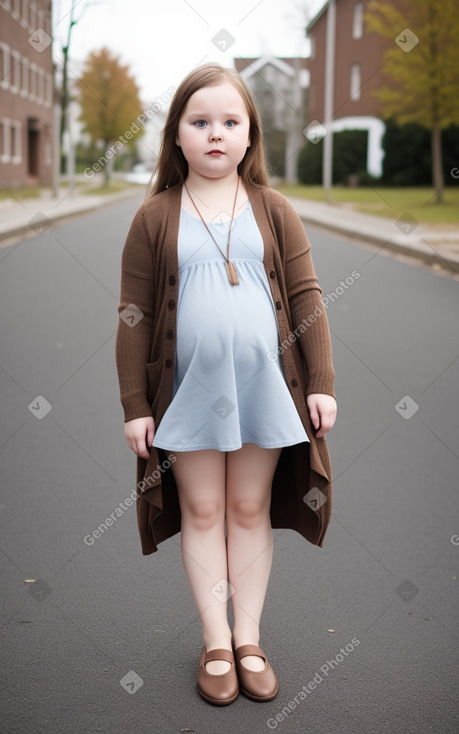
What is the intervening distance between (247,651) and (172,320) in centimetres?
105

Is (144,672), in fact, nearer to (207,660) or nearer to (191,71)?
(207,660)

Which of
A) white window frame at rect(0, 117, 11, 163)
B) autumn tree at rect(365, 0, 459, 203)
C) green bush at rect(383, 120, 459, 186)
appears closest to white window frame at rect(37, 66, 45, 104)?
white window frame at rect(0, 117, 11, 163)

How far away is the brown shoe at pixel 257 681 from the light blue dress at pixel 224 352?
71cm

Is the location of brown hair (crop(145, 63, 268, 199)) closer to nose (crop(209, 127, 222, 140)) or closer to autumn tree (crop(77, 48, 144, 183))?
nose (crop(209, 127, 222, 140))

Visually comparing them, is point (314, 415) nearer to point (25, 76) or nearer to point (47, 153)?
point (25, 76)

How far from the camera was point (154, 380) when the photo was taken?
2617mm

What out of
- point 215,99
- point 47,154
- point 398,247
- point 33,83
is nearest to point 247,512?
point 215,99

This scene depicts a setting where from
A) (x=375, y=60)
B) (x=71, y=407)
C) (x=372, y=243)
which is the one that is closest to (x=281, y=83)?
(x=375, y=60)

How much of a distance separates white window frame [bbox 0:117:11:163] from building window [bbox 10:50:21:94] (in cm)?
195

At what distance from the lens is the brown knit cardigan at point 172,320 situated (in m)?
2.54

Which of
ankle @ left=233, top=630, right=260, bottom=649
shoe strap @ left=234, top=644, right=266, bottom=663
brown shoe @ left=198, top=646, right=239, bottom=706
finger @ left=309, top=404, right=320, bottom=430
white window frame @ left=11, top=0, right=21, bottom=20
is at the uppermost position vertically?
white window frame @ left=11, top=0, right=21, bottom=20

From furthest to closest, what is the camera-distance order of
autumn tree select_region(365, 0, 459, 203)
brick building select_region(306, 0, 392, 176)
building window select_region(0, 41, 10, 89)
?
1. brick building select_region(306, 0, 392, 176)
2. building window select_region(0, 41, 10, 89)
3. autumn tree select_region(365, 0, 459, 203)

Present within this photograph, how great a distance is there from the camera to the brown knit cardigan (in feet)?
8.34

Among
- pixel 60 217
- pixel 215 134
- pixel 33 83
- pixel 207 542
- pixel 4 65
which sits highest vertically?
pixel 4 65
